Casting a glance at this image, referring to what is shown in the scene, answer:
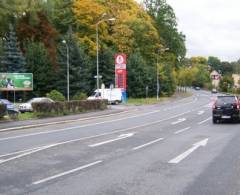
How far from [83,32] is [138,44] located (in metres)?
18.0

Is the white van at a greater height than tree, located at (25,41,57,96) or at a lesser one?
lesser

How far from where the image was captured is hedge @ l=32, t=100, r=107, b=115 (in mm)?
35438

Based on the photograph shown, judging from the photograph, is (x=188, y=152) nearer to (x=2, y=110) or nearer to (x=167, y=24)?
(x=2, y=110)

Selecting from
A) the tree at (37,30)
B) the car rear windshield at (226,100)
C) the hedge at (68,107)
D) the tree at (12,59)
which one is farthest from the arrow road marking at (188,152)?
the tree at (37,30)

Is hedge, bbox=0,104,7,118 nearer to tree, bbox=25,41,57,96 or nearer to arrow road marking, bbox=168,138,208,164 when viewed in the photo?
arrow road marking, bbox=168,138,208,164

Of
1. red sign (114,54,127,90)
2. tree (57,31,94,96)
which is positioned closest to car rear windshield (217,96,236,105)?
red sign (114,54,127,90)

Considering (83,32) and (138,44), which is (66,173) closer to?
(83,32)

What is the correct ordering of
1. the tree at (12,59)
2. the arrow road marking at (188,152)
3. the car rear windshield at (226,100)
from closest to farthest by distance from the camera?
the arrow road marking at (188,152), the car rear windshield at (226,100), the tree at (12,59)

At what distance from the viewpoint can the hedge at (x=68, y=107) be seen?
116 ft

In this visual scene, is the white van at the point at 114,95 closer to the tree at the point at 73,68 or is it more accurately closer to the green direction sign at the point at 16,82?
the tree at the point at 73,68

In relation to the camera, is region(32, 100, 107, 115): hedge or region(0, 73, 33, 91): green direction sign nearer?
region(32, 100, 107, 115): hedge

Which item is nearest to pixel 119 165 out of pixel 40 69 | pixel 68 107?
pixel 68 107

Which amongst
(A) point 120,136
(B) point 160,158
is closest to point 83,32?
(A) point 120,136

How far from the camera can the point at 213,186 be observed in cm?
1010
